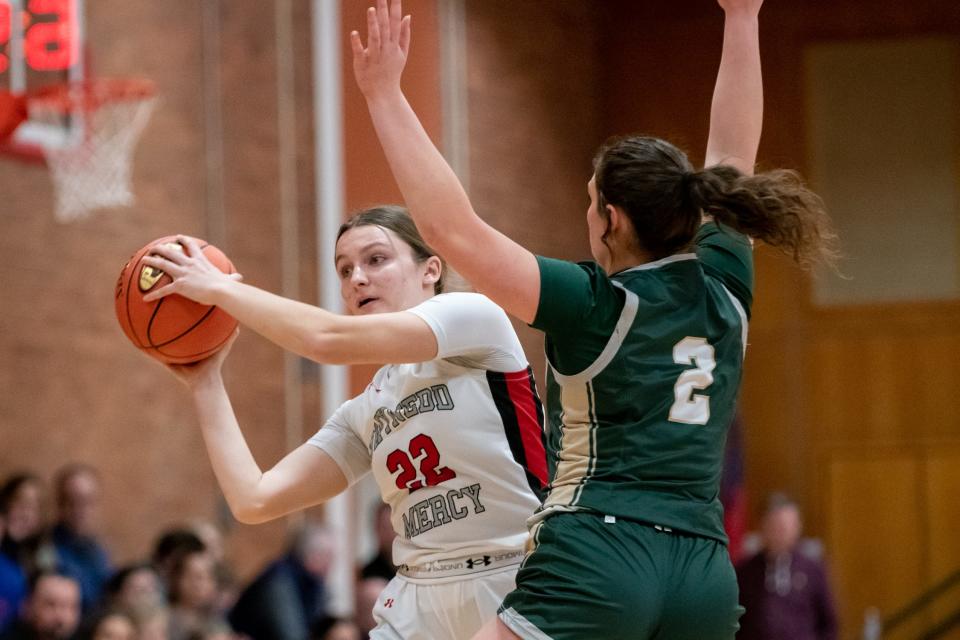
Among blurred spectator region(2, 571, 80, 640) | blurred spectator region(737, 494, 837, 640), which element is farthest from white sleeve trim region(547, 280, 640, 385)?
blurred spectator region(737, 494, 837, 640)

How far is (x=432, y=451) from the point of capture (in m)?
3.54

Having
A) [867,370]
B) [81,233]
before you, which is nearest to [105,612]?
[81,233]

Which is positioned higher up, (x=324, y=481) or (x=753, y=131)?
(x=753, y=131)

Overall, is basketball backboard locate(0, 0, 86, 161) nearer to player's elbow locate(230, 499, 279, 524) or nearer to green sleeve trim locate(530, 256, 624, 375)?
player's elbow locate(230, 499, 279, 524)

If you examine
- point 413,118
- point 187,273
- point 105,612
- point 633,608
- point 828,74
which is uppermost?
point 828,74

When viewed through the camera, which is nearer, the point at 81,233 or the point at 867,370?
the point at 81,233

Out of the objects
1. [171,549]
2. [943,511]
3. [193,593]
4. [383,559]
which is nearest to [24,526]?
[171,549]

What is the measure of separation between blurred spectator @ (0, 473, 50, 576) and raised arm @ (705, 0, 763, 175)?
5.55 metres

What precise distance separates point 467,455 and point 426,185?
840 mm

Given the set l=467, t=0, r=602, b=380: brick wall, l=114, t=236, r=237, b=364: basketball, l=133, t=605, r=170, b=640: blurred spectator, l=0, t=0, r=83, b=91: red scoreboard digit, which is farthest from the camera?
l=467, t=0, r=602, b=380: brick wall

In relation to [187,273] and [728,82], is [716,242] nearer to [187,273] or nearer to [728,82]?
[728,82]

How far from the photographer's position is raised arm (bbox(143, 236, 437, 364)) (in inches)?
118

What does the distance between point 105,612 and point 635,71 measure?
9.51 m

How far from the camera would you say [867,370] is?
1430cm
